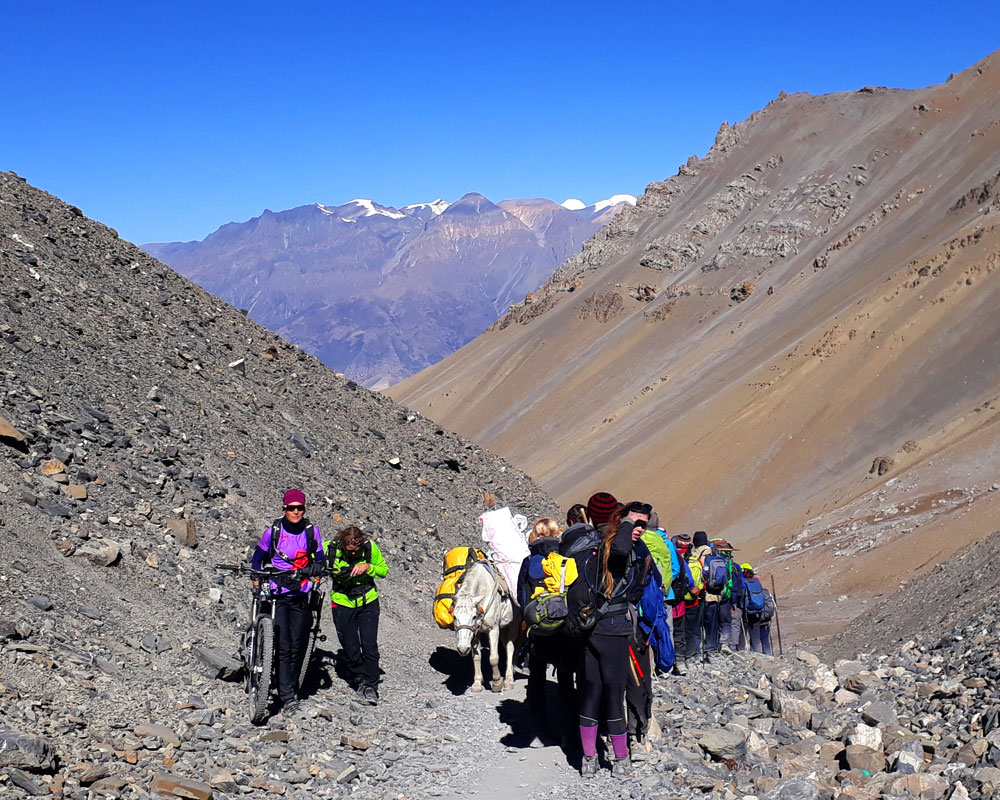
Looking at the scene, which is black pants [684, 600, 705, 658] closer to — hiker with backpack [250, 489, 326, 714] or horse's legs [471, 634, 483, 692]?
horse's legs [471, 634, 483, 692]

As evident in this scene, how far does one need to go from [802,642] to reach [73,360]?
1332 centimetres

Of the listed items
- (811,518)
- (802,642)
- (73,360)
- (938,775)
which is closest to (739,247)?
(811,518)

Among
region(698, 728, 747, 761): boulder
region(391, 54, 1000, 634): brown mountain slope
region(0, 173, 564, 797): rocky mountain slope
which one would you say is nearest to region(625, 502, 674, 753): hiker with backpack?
region(698, 728, 747, 761): boulder

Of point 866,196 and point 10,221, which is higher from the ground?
point 866,196

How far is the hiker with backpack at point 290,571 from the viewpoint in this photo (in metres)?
8.86

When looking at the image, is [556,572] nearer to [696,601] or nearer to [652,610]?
[652,610]

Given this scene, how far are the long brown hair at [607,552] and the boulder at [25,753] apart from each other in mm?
3892

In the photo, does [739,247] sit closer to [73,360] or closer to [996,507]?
[996,507]

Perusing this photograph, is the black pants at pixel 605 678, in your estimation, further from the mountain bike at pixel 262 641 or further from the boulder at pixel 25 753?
the boulder at pixel 25 753

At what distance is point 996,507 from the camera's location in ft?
81.7

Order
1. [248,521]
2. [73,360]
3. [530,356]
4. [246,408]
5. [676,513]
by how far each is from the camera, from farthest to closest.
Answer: [530,356] < [676,513] < [246,408] < [73,360] < [248,521]

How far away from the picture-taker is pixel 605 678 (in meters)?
7.80

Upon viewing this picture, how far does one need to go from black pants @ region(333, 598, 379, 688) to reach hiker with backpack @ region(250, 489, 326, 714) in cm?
73

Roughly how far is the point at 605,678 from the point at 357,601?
288cm
